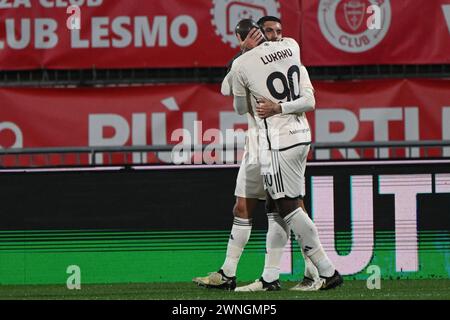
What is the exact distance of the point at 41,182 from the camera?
10.3 meters

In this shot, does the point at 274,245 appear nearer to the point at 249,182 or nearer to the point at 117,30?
the point at 249,182

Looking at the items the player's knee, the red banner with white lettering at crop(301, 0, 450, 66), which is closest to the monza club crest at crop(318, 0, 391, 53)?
the red banner with white lettering at crop(301, 0, 450, 66)

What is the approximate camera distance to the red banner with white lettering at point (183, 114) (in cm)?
1280

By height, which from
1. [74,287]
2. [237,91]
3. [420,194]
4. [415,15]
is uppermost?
[415,15]

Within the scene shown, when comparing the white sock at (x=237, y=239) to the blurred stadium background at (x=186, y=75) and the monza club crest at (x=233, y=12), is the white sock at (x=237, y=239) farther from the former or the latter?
the monza club crest at (x=233, y=12)

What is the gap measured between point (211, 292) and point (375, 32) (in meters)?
4.71

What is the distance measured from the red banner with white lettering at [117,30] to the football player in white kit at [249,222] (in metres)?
3.64

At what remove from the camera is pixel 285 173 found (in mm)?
8891

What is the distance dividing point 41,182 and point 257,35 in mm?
2322

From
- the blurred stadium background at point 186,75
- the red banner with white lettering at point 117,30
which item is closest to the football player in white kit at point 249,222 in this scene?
the blurred stadium background at point 186,75

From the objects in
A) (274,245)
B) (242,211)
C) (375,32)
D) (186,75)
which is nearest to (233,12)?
(186,75)

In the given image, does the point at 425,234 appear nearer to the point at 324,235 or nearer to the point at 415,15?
the point at 324,235

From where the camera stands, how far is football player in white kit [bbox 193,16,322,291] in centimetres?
917
